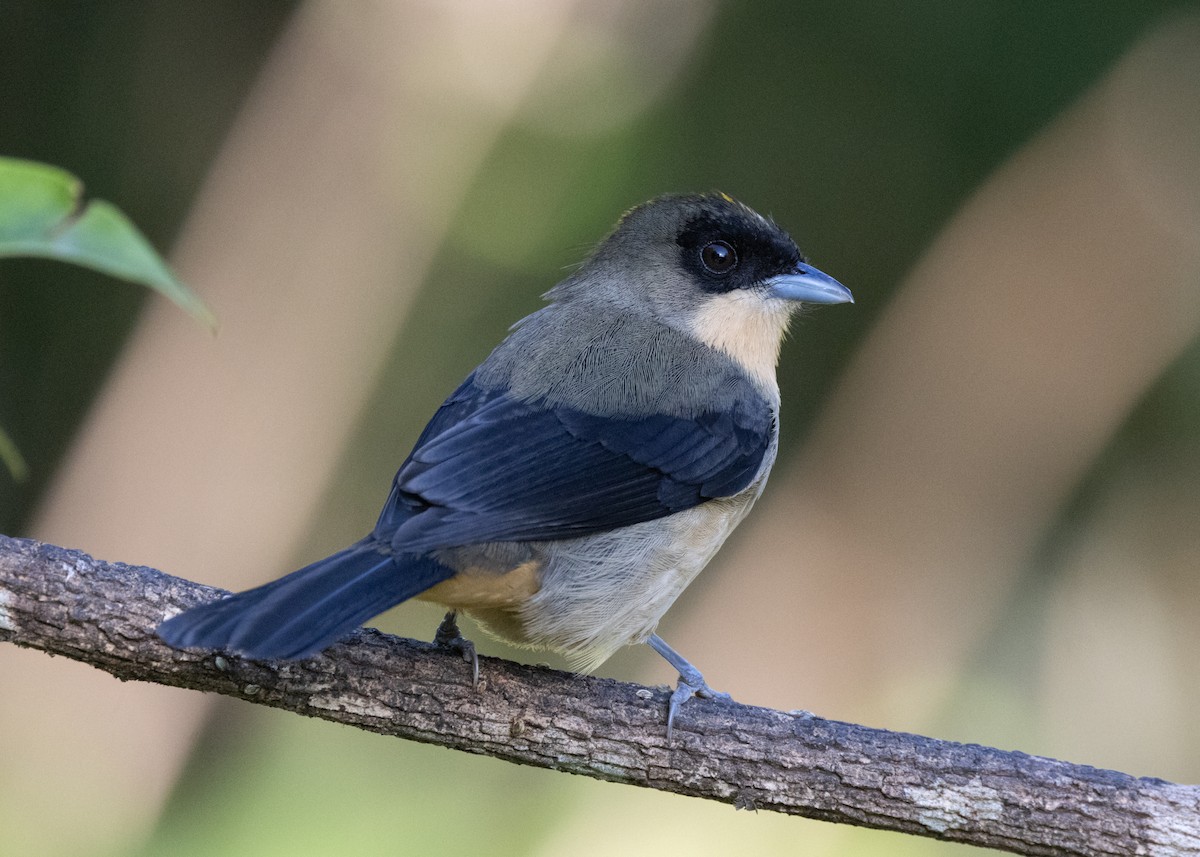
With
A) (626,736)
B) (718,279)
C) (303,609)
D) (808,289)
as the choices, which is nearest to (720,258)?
(718,279)

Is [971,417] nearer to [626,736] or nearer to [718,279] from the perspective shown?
[718,279]

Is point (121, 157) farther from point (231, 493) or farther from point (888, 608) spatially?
point (888, 608)

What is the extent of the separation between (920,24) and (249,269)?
→ 3765 mm

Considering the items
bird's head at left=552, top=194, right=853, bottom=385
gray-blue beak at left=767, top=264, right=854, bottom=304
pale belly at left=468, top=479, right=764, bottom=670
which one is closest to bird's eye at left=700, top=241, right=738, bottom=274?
bird's head at left=552, top=194, right=853, bottom=385

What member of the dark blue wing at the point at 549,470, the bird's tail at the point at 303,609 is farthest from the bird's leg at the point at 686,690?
the bird's tail at the point at 303,609

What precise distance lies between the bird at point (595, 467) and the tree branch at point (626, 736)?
0.14 m

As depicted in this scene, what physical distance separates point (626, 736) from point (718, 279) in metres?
1.78

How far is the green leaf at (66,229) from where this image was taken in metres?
1.67

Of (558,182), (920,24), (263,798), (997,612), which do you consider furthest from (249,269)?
(997,612)

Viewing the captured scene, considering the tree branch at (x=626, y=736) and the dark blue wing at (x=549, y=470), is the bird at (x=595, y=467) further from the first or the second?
the tree branch at (x=626, y=736)

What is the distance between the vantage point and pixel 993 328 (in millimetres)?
6699

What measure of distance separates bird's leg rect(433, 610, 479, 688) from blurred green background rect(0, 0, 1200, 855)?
287 centimetres

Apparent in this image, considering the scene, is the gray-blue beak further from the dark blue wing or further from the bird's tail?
the bird's tail

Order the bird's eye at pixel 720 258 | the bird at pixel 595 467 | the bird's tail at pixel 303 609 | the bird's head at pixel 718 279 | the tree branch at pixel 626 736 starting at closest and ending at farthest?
the bird's tail at pixel 303 609
the bird at pixel 595 467
the tree branch at pixel 626 736
the bird's head at pixel 718 279
the bird's eye at pixel 720 258
